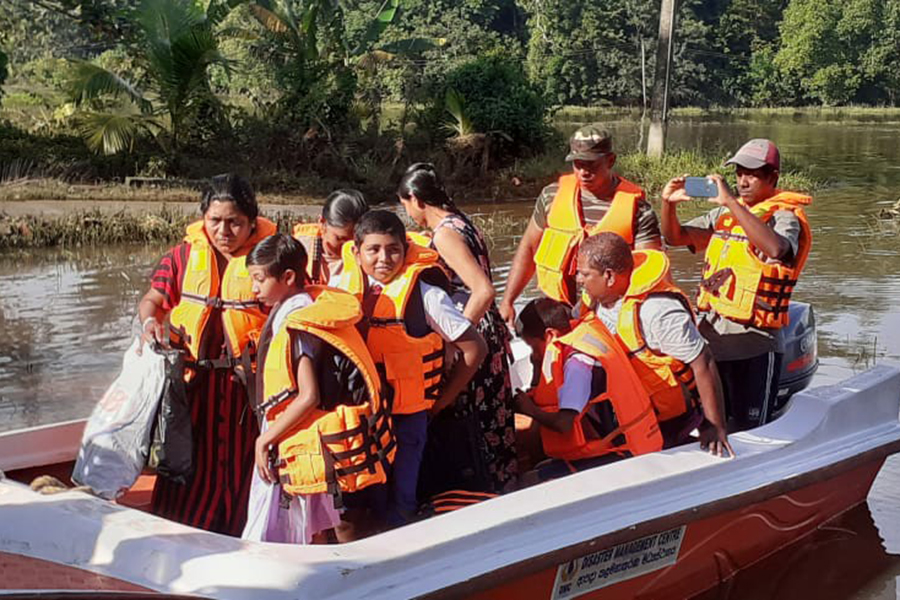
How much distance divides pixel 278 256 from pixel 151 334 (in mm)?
736

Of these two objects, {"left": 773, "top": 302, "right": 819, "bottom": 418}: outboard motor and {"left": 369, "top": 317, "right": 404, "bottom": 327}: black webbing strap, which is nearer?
{"left": 369, "top": 317, "right": 404, "bottom": 327}: black webbing strap

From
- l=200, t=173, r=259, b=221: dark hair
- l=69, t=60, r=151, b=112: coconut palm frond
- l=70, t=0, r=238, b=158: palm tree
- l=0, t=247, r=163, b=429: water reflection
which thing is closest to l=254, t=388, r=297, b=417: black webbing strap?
l=200, t=173, r=259, b=221: dark hair

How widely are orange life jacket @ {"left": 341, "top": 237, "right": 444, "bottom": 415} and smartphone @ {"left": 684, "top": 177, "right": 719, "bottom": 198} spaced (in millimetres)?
1247

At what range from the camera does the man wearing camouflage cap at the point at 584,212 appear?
470 centimetres

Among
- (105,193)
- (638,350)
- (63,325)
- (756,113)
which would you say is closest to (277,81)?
(105,193)

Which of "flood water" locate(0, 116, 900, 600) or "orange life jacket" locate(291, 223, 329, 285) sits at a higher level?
"orange life jacket" locate(291, 223, 329, 285)

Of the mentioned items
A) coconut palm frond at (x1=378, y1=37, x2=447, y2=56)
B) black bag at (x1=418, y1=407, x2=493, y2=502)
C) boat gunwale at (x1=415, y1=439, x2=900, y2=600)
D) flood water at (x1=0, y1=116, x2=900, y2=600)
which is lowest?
flood water at (x1=0, y1=116, x2=900, y2=600)

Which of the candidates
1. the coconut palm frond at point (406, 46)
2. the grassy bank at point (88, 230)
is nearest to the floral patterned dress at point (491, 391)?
the grassy bank at point (88, 230)

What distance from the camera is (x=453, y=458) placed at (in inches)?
165

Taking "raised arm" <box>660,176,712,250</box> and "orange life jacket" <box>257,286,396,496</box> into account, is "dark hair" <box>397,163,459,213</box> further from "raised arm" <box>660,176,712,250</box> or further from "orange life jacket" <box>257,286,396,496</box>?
"raised arm" <box>660,176,712,250</box>

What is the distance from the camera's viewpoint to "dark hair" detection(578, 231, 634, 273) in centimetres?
394

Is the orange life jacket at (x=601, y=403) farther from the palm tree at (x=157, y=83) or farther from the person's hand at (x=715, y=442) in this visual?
the palm tree at (x=157, y=83)

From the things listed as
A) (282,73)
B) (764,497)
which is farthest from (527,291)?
(282,73)

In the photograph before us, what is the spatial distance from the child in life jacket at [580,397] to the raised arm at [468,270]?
0.32 metres
